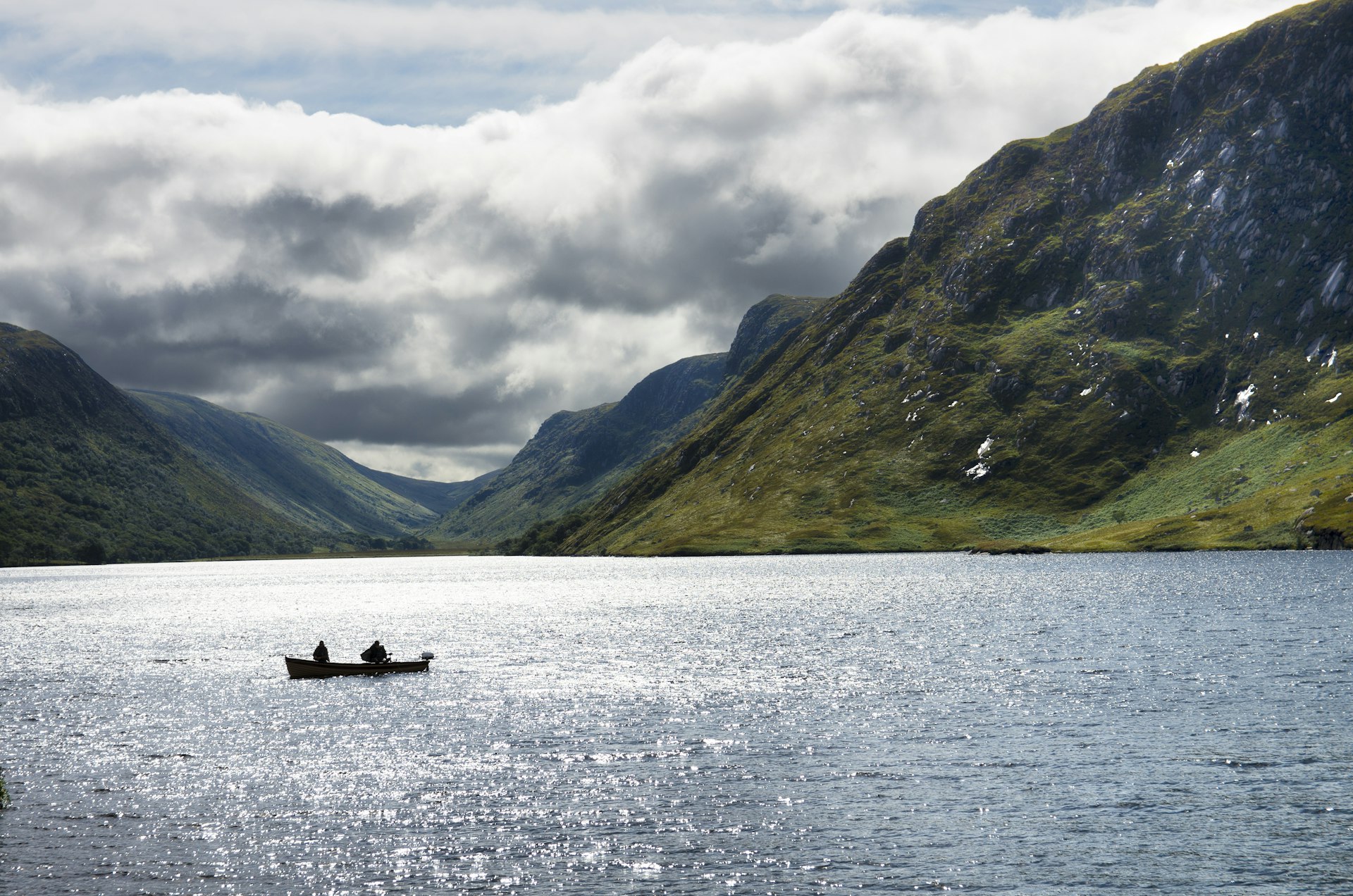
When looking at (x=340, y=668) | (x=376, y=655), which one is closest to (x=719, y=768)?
(x=376, y=655)

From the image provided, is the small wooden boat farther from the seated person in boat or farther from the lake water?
the lake water

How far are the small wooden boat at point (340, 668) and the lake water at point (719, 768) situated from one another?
4.65 feet

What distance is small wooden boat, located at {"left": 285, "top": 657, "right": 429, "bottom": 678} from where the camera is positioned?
326ft

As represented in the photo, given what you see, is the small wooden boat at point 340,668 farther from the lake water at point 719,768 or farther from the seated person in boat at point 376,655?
the lake water at point 719,768

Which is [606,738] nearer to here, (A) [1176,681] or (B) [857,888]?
(B) [857,888]

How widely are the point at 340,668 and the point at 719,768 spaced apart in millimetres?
58579

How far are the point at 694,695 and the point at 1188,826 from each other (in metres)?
42.7

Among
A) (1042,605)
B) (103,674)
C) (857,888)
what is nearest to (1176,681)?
(857,888)

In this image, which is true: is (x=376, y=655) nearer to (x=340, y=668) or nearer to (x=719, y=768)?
(x=340, y=668)

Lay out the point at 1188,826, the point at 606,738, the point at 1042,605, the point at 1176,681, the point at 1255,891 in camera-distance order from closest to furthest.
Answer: the point at 1255,891
the point at 1188,826
the point at 606,738
the point at 1176,681
the point at 1042,605

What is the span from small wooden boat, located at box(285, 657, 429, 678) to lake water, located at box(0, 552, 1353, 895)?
142 centimetres

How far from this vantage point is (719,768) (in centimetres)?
5484

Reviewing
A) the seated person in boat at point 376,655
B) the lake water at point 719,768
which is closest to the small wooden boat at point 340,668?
the seated person in boat at point 376,655

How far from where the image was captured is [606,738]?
63750mm
